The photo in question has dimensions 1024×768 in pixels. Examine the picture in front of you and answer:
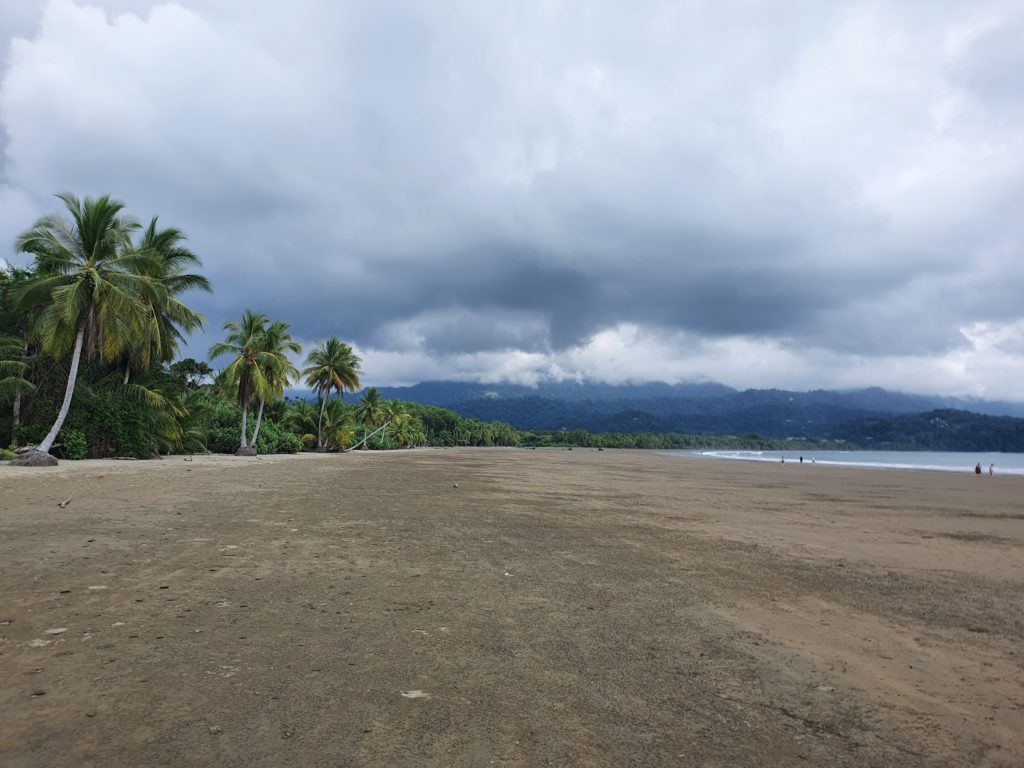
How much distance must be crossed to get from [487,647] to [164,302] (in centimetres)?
3076

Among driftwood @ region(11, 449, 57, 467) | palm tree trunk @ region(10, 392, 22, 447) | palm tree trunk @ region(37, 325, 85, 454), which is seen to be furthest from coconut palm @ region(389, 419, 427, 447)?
driftwood @ region(11, 449, 57, 467)

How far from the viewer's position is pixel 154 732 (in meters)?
3.20

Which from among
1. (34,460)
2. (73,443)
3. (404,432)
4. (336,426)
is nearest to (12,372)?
(73,443)

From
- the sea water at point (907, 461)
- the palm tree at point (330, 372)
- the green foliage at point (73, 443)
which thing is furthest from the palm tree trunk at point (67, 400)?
the sea water at point (907, 461)

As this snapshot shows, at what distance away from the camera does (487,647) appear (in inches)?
191

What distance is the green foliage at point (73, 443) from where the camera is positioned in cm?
2516

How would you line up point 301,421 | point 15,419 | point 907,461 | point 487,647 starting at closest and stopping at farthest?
1. point 487,647
2. point 15,419
3. point 301,421
4. point 907,461

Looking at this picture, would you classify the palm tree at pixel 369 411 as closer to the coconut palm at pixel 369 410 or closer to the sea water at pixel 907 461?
the coconut palm at pixel 369 410

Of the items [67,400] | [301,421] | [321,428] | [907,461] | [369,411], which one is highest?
[369,411]

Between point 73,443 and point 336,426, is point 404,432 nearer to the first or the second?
point 336,426

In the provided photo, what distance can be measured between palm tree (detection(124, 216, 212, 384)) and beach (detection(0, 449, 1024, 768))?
18.9 m

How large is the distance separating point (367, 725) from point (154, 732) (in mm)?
1252

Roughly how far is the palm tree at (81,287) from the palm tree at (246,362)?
15.7 m

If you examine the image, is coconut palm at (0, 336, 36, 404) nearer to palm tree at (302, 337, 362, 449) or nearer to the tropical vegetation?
the tropical vegetation
